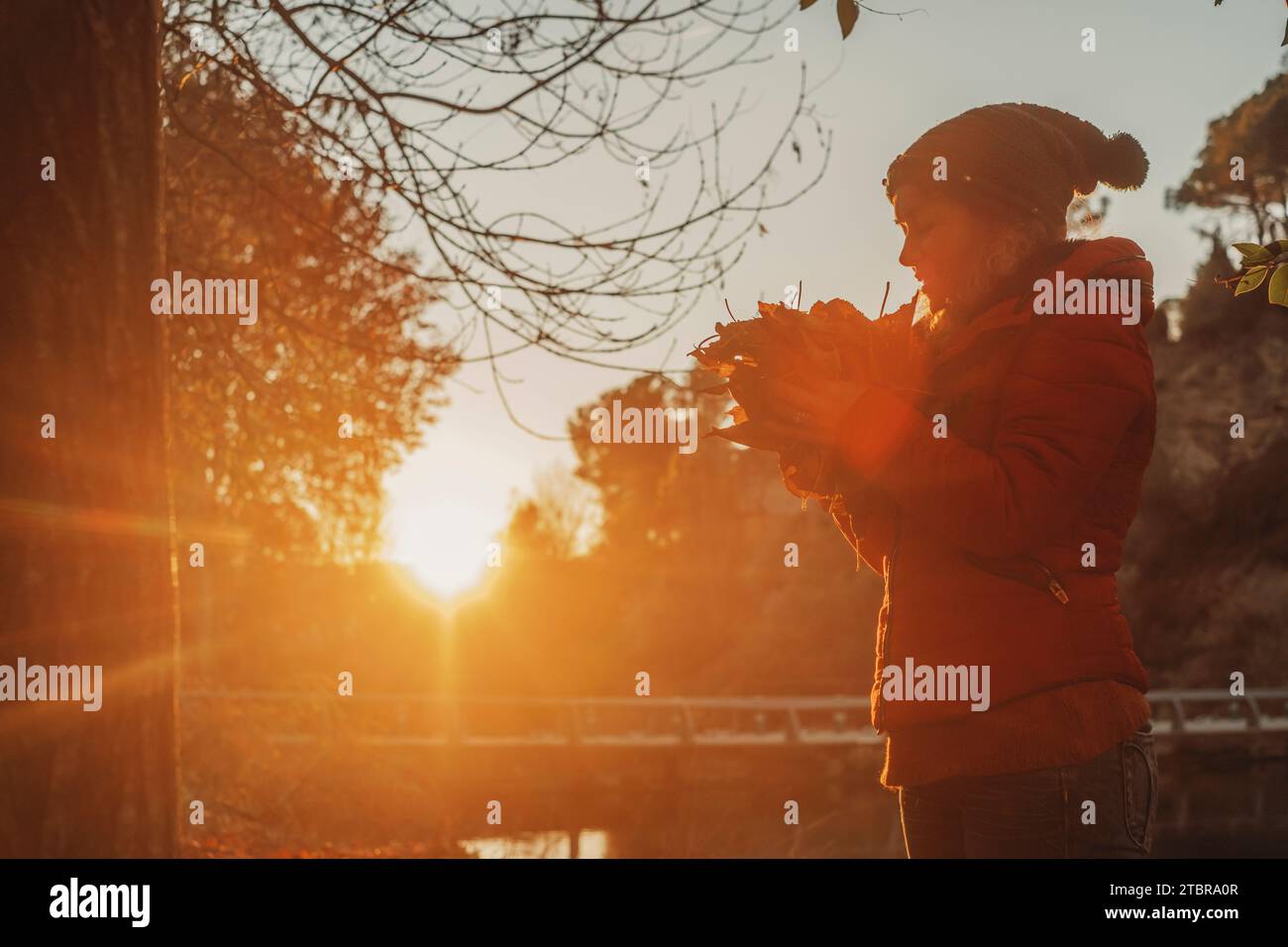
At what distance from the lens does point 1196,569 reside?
28812 mm

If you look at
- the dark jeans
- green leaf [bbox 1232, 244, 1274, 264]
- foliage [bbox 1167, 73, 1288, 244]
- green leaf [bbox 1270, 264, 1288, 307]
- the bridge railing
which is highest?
foliage [bbox 1167, 73, 1288, 244]

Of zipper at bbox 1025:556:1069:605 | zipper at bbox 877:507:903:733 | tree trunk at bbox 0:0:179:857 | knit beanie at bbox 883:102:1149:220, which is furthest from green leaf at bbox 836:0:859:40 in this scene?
tree trunk at bbox 0:0:179:857

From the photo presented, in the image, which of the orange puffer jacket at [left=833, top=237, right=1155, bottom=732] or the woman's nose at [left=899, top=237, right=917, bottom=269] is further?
the woman's nose at [left=899, top=237, right=917, bottom=269]

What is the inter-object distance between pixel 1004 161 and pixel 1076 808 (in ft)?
3.66

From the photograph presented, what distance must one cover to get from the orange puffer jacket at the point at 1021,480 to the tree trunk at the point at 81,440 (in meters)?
1.84

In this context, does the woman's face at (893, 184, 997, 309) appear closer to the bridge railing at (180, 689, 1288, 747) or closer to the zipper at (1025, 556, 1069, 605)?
the zipper at (1025, 556, 1069, 605)

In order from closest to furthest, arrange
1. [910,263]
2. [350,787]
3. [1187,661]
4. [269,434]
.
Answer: [910,263], [269,434], [350,787], [1187,661]

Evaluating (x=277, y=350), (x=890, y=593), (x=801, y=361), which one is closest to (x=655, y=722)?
(x=277, y=350)

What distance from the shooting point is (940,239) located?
82.1 inches

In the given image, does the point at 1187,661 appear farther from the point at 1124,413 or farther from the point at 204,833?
the point at 1124,413

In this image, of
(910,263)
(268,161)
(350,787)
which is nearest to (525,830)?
(350,787)

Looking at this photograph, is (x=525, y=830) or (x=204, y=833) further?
(x=525, y=830)

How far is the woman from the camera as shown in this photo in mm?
1844
